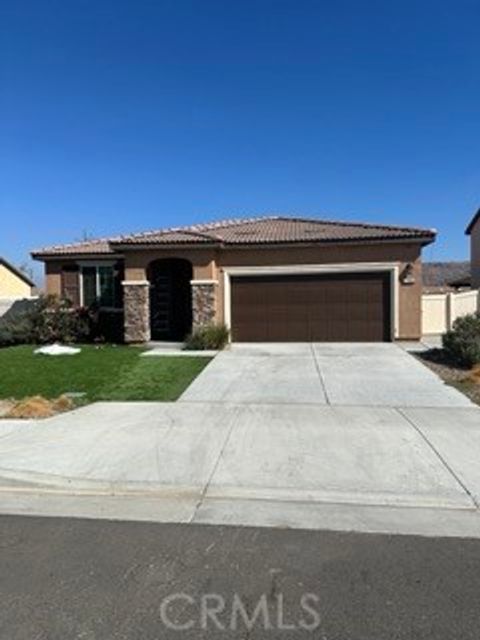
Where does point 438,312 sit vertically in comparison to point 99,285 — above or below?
below

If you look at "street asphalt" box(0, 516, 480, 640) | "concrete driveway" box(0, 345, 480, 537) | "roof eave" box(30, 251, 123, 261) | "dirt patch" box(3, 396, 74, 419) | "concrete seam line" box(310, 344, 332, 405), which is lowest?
"street asphalt" box(0, 516, 480, 640)

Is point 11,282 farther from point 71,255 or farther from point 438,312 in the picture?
point 438,312

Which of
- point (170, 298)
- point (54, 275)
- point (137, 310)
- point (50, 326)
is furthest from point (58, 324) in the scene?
point (170, 298)

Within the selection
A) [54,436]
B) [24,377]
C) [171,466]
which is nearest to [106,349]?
[24,377]

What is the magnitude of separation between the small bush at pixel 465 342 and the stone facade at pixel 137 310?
10.2 meters

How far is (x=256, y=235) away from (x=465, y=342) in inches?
391

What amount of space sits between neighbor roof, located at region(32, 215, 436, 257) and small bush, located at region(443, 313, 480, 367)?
5.44m

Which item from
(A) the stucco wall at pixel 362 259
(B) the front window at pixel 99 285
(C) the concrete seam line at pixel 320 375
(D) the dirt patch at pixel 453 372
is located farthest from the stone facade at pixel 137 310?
(D) the dirt patch at pixel 453 372

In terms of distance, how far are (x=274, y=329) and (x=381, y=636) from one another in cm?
1895

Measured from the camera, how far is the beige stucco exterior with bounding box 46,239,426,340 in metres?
22.3

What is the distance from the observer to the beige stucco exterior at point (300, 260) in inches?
878

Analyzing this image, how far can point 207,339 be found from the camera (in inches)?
809

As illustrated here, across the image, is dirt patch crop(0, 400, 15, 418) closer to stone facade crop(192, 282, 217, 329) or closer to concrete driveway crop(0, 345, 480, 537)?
concrete driveway crop(0, 345, 480, 537)

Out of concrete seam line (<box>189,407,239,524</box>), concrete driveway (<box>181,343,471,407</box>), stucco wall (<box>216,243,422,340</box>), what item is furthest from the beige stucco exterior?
concrete seam line (<box>189,407,239,524</box>)
